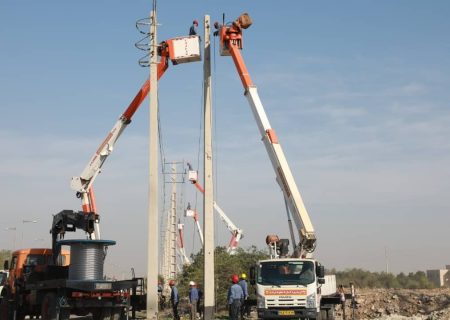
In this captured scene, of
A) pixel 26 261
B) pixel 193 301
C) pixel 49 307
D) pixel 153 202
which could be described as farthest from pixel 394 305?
pixel 49 307

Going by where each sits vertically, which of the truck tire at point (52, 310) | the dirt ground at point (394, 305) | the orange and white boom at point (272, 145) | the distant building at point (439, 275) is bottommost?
the dirt ground at point (394, 305)

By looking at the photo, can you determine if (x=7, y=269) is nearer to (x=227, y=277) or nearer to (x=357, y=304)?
(x=227, y=277)

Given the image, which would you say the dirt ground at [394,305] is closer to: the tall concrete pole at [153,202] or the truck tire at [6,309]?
the tall concrete pole at [153,202]

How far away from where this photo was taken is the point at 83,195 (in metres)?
32.9

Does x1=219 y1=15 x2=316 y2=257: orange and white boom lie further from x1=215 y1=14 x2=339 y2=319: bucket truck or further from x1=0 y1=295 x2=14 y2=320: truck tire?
x1=0 y1=295 x2=14 y2=320: truck tire

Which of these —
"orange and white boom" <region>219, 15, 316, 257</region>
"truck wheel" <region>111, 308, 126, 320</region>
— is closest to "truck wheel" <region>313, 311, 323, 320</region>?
"orange and white boom" <region>219, 15, 316, 257</region>

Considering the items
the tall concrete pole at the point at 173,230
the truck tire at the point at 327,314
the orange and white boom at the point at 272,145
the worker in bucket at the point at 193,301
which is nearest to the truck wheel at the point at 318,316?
the truck tire at the point at 327,314

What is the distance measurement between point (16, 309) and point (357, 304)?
62.1ft

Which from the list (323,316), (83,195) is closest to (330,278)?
(323,316)

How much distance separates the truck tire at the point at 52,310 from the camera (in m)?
18.7

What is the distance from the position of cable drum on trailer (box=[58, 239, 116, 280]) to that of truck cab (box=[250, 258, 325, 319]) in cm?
546

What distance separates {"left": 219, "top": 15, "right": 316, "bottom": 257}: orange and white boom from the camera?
22.3 metres

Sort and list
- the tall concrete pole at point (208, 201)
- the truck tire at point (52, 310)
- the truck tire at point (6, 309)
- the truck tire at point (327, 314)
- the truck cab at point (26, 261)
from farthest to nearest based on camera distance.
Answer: the tall concrete pole at point (208, 201)
the truck tire at point (327, 314)
the truck cab at point (26, 261)
the truck tire at point (6, 309)
the truck tire at point (52, 310)

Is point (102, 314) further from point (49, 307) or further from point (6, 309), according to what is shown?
point (6, 309)
